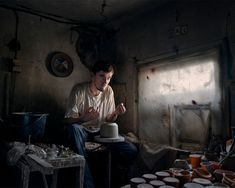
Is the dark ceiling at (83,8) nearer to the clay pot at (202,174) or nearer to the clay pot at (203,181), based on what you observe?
the clay pot at (202,174)

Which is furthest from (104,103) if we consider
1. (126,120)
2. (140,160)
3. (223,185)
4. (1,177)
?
(223,185)

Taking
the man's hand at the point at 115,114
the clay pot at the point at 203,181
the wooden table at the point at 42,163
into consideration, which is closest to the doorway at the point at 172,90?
the man's hand at the point at 115,114

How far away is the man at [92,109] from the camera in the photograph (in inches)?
129

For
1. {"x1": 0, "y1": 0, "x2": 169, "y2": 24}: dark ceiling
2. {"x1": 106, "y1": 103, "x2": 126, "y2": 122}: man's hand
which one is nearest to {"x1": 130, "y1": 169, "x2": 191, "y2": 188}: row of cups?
{"x1": 106, "y1": 103, "x2": 126, "y2": 122}: man's hand

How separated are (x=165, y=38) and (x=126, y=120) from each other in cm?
165

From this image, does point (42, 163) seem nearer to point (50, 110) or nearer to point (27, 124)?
point (27, 124)

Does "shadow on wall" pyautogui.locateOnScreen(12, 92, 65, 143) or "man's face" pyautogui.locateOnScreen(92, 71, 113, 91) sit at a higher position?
"man's face" pyautogui.locateOnScreen(92, 71, 113, 91)

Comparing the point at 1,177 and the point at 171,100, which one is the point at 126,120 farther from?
the point at 1,177

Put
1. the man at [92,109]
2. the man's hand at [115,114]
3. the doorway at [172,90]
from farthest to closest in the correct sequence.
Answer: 1. the man's hand at [115,114]
2. the man at [92,109]
3. the doorway at [172,90]

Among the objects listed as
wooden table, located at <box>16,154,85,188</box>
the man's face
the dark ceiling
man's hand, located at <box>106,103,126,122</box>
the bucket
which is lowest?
wooden table, located at <box>16,154,85,188</box>

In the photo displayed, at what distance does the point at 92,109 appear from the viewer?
331 cm

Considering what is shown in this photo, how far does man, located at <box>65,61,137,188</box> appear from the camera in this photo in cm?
329

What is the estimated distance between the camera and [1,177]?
11.9 feet

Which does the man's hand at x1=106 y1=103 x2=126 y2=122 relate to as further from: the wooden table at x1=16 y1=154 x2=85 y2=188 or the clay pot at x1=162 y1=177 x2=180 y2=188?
the clay pot at x1=162 y1=177 x2=180 y2=188
